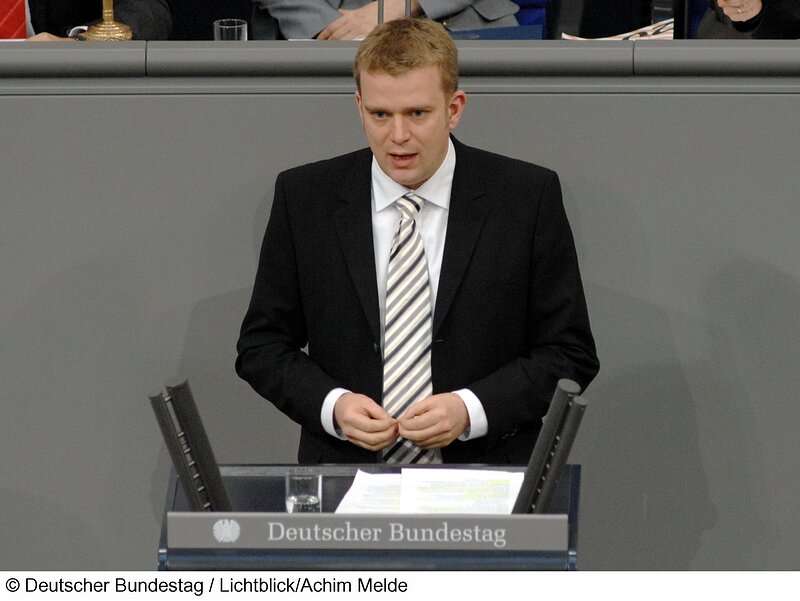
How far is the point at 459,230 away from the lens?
2.71 m

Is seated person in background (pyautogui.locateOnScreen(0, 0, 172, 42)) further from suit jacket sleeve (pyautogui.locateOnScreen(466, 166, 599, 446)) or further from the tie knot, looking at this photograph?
suit jacket sleeve (pyautogui.locateOnScreen(466, 166, 599, 446))

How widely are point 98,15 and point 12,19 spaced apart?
0.99 ft

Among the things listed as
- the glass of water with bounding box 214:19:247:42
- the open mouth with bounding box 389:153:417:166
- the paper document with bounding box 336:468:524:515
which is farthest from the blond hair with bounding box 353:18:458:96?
the glass of water with bounding box 214:19:247:42

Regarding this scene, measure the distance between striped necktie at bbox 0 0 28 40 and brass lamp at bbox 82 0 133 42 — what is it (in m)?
0.22

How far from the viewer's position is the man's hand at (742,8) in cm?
352

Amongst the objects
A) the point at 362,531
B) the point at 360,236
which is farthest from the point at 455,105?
the point at 362,531

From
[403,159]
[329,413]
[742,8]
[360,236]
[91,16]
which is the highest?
[742,8]

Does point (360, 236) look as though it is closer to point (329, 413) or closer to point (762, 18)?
point (329, 413)

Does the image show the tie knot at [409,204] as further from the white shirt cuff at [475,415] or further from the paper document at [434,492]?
the paper document at [434,492]

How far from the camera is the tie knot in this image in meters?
2.73

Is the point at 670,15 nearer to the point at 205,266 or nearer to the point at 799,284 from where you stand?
the point at 799,284

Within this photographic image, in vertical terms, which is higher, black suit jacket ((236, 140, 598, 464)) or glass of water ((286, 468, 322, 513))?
black suit jacket ((236, 140, 598, 464))

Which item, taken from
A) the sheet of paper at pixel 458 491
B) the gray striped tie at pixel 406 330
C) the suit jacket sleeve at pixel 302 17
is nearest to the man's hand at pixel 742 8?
the suit jacket sleeve at pixel 302 17
